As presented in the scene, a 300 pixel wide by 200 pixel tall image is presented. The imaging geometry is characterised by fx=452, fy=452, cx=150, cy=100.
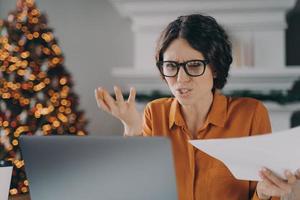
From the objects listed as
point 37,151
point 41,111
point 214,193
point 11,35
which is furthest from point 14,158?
point 37,151

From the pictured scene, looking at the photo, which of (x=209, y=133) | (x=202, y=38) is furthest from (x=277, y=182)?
(x=202, y=38)

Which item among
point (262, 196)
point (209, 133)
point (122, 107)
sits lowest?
point (262, 196)

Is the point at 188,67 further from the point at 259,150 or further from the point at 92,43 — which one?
the point at 92,43

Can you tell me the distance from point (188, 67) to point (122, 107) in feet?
0.82

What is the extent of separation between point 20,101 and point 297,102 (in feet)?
6.73

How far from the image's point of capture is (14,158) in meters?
2.74

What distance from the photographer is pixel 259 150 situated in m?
0.88

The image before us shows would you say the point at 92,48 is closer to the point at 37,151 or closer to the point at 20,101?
the point at 20,101

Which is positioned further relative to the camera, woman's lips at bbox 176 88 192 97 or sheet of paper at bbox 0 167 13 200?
woman's lips at bbox 176 88 192 97

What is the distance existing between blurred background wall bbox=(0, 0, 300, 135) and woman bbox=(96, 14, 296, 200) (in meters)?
2.49

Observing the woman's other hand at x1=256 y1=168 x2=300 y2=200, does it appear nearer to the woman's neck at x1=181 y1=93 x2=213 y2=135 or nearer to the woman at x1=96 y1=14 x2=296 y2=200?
the woman at x1=96 y1=14 x2=296 y2=200

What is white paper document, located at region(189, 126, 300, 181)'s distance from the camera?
85 cm

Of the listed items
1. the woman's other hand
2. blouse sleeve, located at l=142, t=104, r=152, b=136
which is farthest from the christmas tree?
the woman's other hand

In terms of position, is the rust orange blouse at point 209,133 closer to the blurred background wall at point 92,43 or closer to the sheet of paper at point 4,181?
the sheet of paper at point 4,181
